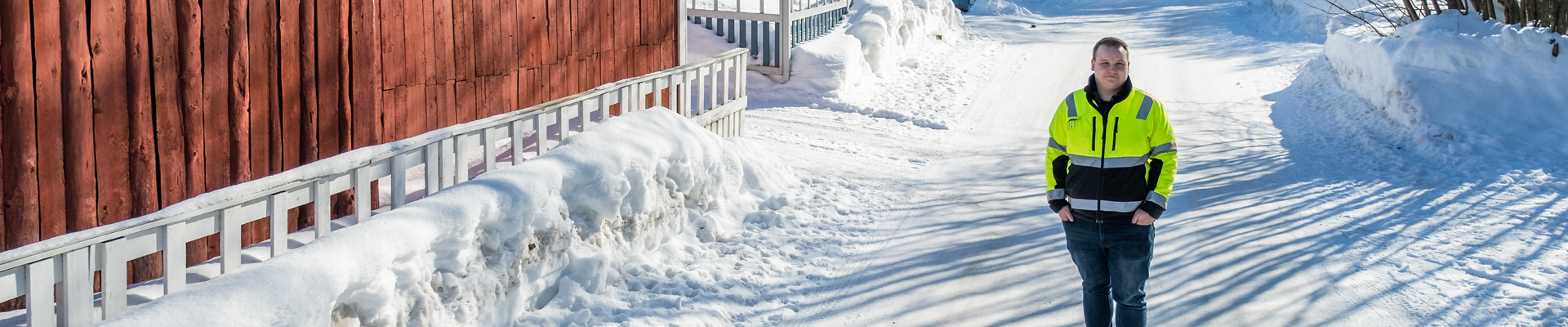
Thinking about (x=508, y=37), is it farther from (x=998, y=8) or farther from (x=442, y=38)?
(x=998, y=8)

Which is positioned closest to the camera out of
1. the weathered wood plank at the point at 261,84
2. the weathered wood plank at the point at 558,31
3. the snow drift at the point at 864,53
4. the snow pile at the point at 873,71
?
the weathered wood plank at the point at 261,84

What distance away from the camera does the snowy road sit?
5.51 meters

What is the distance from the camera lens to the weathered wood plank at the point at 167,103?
15.3 feet

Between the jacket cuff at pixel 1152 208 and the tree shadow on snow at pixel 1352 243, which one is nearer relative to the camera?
the jacket cuff at pixel 1152 208

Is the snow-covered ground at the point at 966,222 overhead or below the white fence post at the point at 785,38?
below

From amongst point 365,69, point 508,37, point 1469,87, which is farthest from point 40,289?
point 1469,87

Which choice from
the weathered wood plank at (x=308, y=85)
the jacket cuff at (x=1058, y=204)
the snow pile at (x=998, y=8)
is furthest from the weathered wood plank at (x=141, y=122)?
the snow pile at (x=998, y=8)

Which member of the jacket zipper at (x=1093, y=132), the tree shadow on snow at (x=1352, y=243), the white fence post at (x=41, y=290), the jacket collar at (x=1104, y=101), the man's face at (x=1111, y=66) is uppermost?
the man's face at (x=1111, y=66)

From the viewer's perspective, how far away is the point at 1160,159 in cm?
420

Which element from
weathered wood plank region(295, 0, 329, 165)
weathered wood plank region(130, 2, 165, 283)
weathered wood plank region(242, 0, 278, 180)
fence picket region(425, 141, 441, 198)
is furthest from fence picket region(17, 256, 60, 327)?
weathered wood plank region(295, 0, 329, 165)

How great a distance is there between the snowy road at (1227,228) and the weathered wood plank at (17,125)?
2996 mm

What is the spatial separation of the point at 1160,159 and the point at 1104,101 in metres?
0.28

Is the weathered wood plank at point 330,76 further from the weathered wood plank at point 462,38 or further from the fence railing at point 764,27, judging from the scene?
the fence railing at point 764,27

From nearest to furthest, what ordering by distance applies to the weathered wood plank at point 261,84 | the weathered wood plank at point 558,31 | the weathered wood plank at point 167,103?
the weathered wood plank at point 167,103 < the weathered wood plank at point 261,84 < the weathered wood plank at point 558,31
